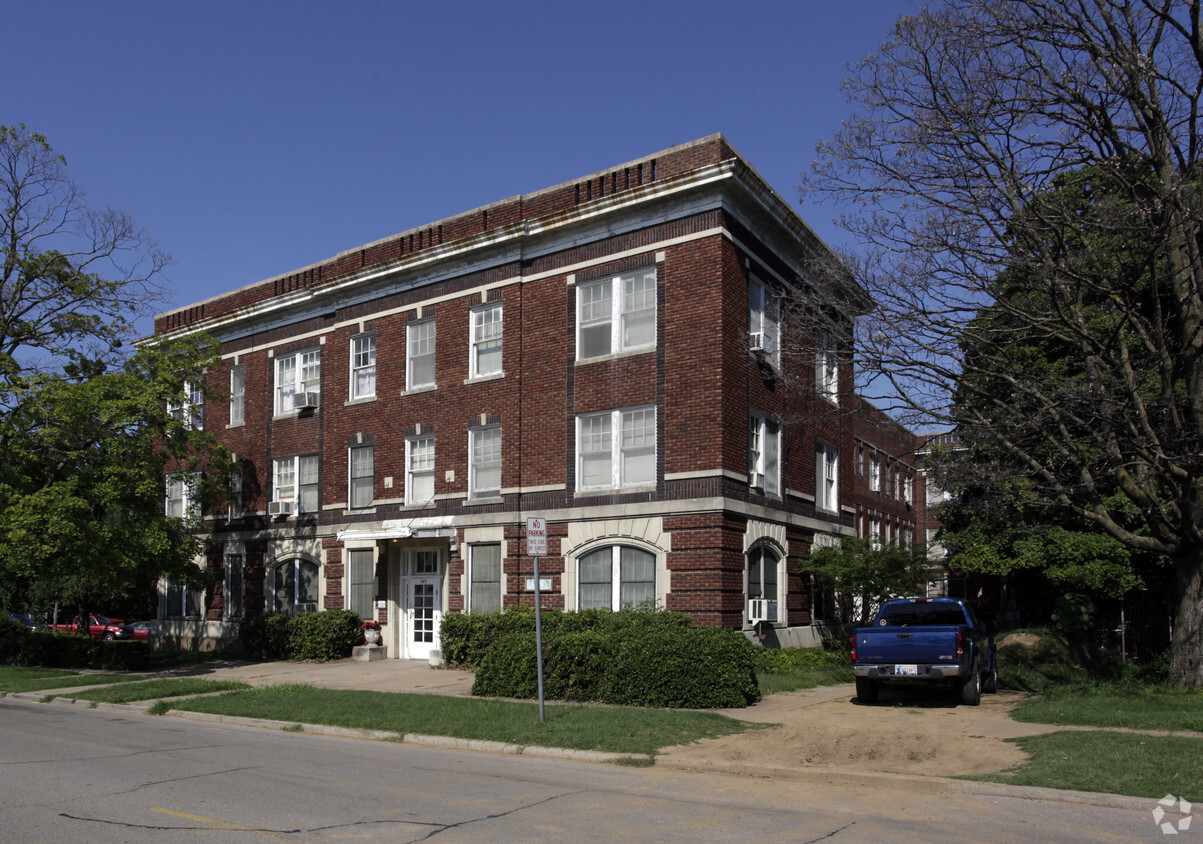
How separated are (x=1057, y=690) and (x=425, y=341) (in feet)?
55.9

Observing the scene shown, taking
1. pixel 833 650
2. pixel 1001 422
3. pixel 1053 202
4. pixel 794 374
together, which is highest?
pixel 1053 202

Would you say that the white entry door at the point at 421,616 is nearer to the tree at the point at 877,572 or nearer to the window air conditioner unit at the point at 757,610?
the window air conditioner unit at the point at 757,610

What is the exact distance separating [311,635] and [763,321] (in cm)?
1378

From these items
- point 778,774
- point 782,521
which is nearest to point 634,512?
point 782,521

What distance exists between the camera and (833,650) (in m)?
24.2

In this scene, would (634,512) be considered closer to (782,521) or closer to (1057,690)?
(782,521)

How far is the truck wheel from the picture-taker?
15727 millimetres

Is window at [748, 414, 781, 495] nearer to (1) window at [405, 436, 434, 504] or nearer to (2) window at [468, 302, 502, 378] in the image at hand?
(2) window at [468, 302, 502, 378]

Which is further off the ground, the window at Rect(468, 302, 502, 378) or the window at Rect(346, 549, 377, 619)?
the window at Rect(468, 302, 502, 378)

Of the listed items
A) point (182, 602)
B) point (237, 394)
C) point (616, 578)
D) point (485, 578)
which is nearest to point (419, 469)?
point (485, 578)

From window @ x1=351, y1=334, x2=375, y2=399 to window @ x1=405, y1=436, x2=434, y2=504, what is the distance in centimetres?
237

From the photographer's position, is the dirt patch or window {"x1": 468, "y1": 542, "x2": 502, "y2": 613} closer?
the dirt patch

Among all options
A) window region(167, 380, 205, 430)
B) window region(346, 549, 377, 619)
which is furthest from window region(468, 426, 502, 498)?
window region(167, 380, 205, 430)

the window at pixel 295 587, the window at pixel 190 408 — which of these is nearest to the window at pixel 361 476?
the window at pixel 295 587
